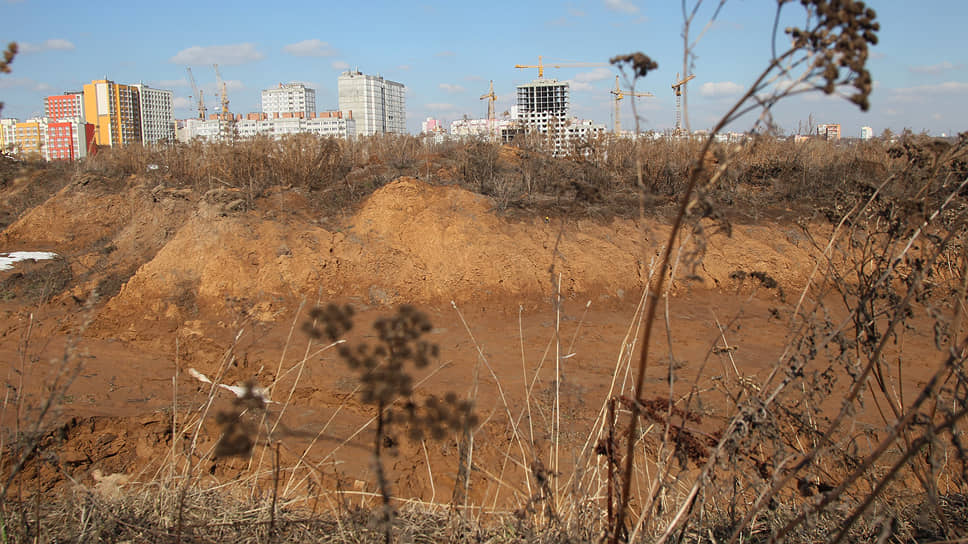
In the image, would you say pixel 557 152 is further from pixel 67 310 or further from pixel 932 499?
pixel 932 499

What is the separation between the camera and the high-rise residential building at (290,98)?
84125mm

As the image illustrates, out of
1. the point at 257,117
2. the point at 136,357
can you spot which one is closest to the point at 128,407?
the point at 136,357

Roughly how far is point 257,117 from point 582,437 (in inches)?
2107

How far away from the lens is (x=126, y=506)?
230cm

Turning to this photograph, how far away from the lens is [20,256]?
33.1 ft

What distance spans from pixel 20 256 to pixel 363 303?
6.60 metres

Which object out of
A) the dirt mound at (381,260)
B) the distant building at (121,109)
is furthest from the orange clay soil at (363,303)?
the distant building at (121,109)

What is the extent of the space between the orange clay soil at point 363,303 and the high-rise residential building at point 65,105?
52120 mm

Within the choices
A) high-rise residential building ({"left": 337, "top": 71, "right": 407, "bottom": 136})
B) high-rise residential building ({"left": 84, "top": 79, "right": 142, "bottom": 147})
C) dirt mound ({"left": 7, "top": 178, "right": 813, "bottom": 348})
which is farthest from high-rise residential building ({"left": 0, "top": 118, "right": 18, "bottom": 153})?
high-rise residential building ({"left": 337, "top": 71, "right": 407, "bottom": 136})

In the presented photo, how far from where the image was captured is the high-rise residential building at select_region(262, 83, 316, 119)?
276 ft

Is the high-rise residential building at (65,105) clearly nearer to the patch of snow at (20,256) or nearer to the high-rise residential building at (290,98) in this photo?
the high-rise residential building at (290,98)

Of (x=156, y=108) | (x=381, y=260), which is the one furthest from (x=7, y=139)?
(x=156, y=108)

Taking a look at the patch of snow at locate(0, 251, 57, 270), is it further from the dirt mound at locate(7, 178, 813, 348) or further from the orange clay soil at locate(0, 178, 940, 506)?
the dirt mound at locate(7, 178, 813, 348)

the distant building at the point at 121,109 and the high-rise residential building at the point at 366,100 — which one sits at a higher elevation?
the high-rise residential building at the point at 366,100
